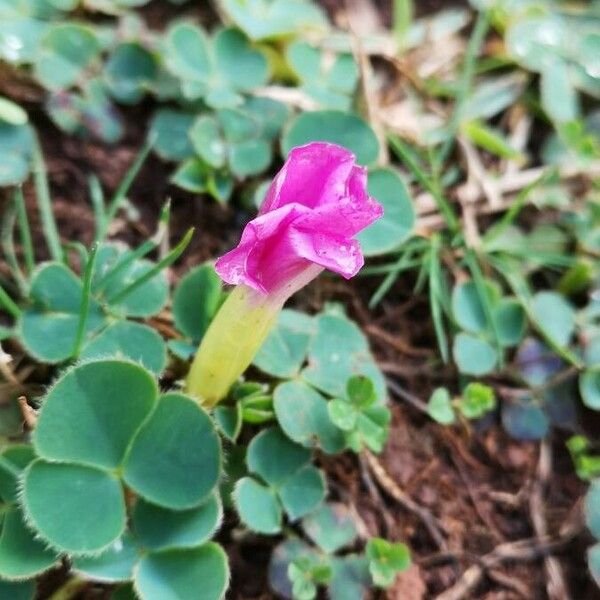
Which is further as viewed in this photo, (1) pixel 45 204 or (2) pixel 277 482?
(1) pixel 45 204

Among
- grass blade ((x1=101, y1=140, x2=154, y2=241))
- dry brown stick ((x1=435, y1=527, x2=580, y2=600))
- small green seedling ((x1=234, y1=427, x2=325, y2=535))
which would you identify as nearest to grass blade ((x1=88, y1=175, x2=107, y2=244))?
grass blade ((x1=101, y1=140, x2=154, y2=241))

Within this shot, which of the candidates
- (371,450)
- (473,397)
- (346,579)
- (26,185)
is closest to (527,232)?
(473,397)

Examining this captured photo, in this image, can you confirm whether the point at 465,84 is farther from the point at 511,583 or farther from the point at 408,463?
the point at 511,583

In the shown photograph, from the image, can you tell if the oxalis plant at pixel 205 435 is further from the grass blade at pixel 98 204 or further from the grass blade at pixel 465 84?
Result: the grass blade at pixel 465 84

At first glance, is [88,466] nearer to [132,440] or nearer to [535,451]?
[132,440]

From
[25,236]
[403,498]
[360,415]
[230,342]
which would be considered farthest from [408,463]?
[25,236]

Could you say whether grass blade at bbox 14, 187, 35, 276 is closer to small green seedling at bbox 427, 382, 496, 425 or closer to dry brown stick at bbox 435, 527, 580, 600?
small green seedling at bbox 427, 382, 496, 425
